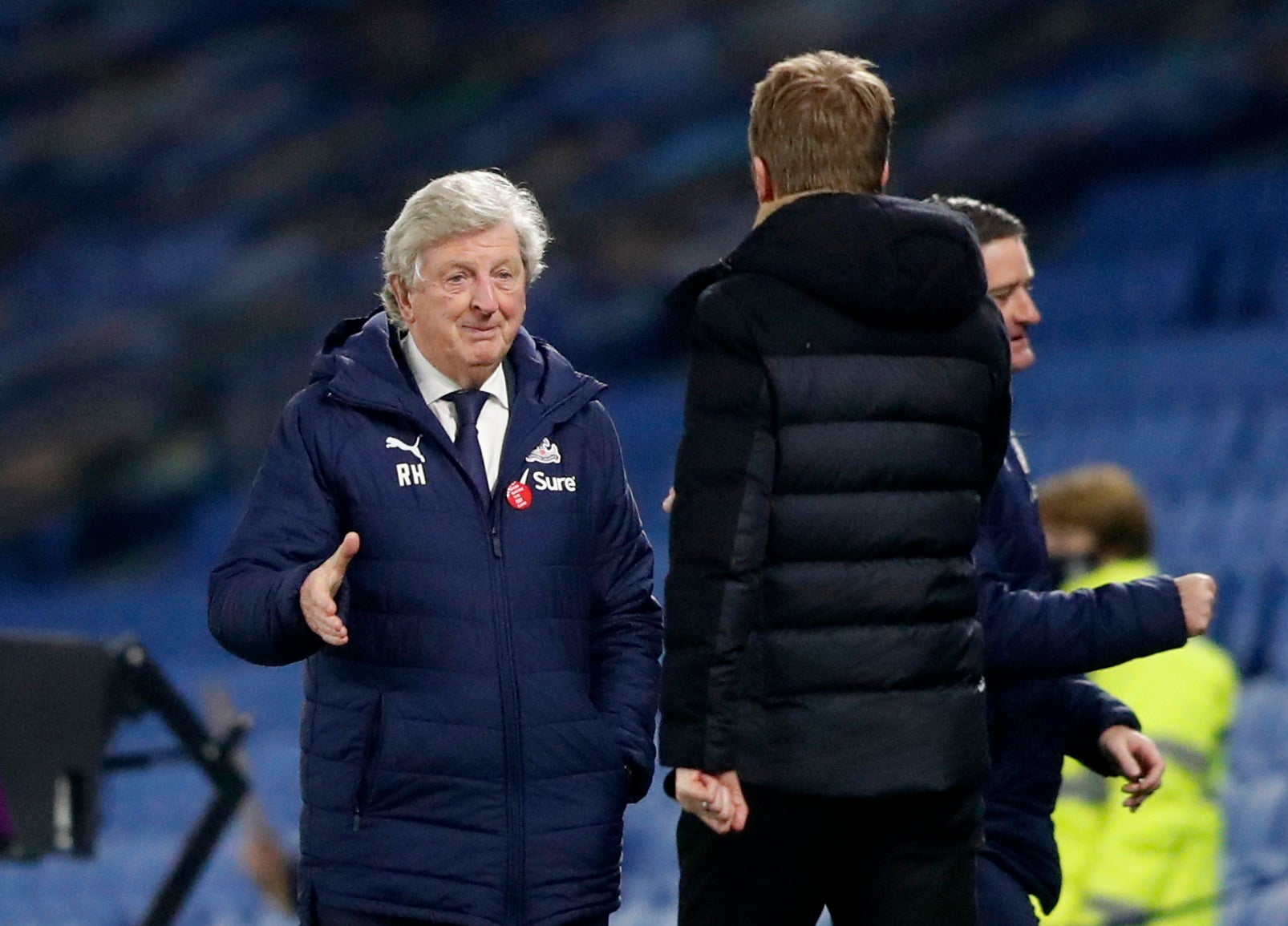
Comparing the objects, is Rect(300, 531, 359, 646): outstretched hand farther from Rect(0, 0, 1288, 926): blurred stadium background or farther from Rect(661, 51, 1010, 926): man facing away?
Rect(0, 0, 1288, 926): blurred stadium background

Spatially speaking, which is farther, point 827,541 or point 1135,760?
point 1135,760

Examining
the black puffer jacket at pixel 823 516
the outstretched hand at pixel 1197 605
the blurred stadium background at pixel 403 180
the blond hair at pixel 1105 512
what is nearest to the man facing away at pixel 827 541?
the black puffer jacket at pixel 823 516

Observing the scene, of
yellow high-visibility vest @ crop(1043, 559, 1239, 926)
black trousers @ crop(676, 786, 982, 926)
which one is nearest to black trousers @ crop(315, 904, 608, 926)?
black trousers @ crop(676, 786, 982, 926)

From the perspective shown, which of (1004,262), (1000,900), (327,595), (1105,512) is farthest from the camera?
(1105,512)

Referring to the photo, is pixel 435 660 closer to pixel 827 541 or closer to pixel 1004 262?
pixel 827 541

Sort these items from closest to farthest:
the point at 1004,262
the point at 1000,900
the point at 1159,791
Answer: the point at 1000,900 → the point at 1004,262 → the point at 1159,791

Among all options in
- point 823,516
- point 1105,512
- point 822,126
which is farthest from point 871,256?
point 1105,512

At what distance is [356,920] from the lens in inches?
77.9

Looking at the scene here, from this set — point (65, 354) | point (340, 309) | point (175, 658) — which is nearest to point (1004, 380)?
point (175, 658)

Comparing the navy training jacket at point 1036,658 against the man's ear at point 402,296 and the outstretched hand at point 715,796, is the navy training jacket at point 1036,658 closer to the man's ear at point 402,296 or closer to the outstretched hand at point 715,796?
the outstretched hand at point 715,796

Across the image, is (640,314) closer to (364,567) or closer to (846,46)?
(846,46)

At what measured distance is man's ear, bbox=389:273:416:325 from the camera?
2088mm

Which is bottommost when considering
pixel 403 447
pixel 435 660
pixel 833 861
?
pixel 833 861

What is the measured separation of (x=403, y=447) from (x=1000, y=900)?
793mm
